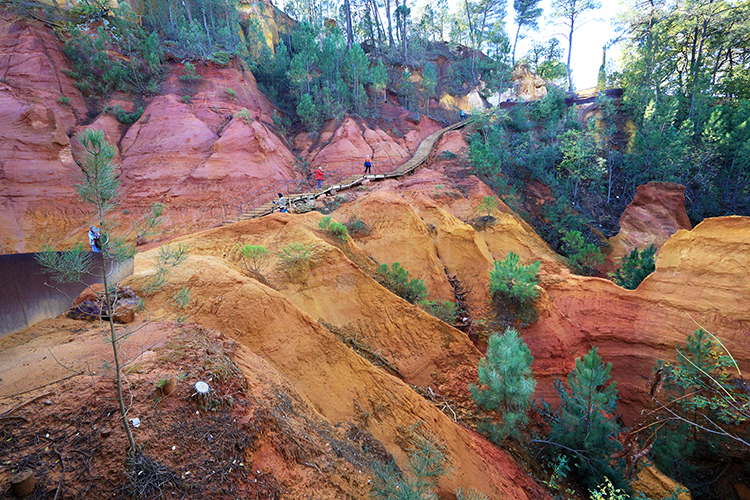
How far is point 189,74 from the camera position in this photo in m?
24.6

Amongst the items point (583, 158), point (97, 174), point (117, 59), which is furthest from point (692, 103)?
point (117, 59)

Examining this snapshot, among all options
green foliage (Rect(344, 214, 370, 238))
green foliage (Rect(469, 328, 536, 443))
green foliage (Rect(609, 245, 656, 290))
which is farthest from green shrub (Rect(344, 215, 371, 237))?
green foliage (Rect(609, 245, 656, 290))

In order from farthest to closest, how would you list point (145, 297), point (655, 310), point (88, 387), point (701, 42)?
point (701, 42) < point (655, 310) < point (145, 297) < point (88, 387)

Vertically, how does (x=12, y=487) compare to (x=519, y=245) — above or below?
above

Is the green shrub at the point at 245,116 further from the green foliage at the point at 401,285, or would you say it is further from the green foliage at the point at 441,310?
the green foliage at the point at 441,310

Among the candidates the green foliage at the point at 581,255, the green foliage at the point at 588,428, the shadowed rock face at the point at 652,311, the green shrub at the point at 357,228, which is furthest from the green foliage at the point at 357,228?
the green foliage at the point at 581,255

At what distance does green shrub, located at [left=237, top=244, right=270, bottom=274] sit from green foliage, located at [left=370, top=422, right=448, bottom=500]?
6113 mm

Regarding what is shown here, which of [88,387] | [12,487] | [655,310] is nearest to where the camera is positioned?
[12,487]

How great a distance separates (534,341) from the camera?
13180mm

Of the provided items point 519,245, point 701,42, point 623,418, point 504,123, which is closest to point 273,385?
point 623,418

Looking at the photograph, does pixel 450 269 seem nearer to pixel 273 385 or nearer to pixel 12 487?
pixel 273 385

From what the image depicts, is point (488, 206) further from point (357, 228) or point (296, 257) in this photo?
point (296, 257)

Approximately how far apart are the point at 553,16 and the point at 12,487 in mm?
52576

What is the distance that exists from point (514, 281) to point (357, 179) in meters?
13.3
